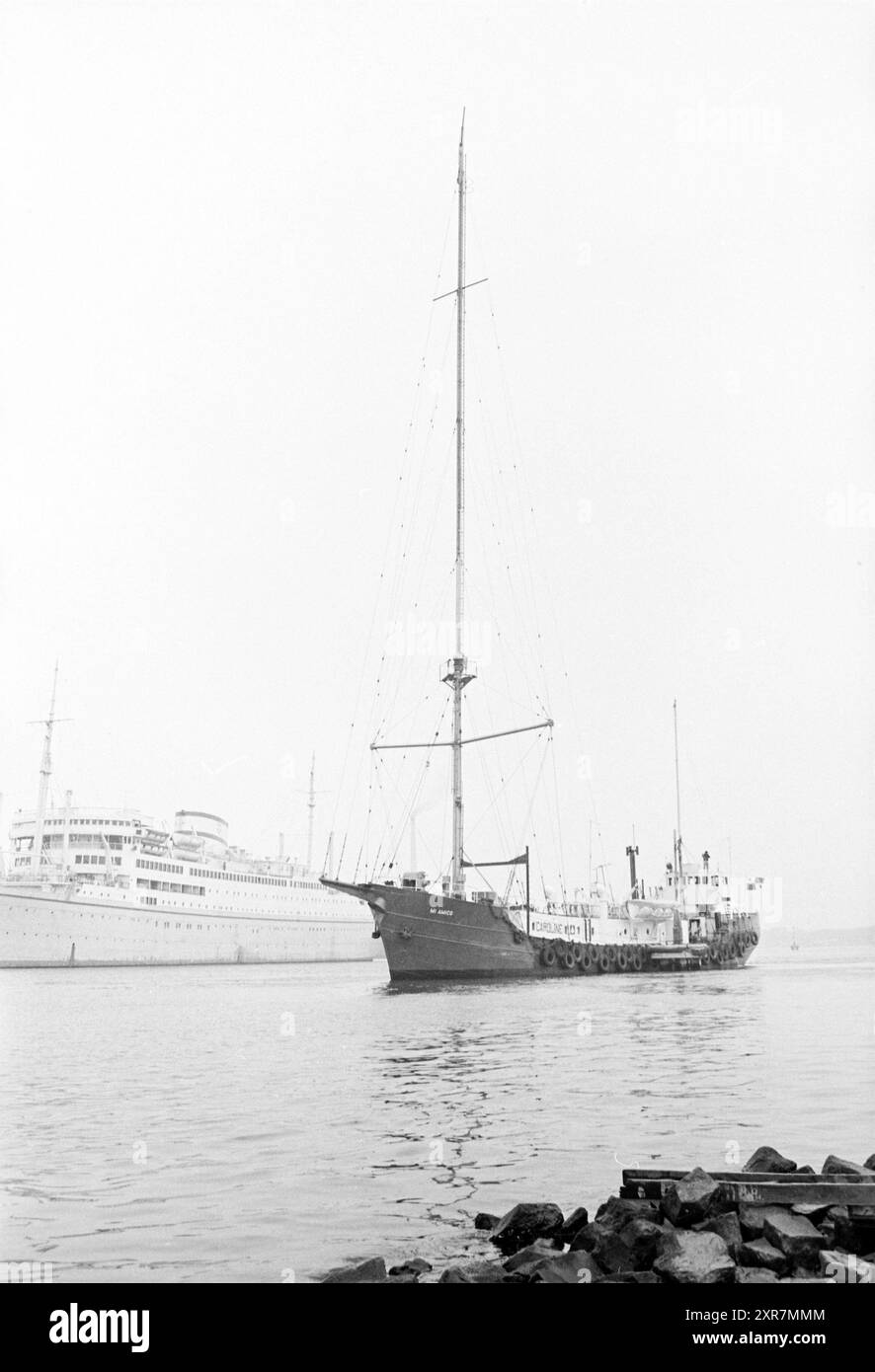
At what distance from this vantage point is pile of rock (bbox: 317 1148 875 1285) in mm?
6984

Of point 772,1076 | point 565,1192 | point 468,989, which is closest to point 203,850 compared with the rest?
point 468,989

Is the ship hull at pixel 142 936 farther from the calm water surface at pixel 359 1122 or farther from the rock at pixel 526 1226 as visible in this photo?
the rock at pixel 526 1226

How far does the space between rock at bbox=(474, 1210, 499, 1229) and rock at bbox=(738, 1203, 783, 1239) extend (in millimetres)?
1942

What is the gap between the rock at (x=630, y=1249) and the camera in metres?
7.42

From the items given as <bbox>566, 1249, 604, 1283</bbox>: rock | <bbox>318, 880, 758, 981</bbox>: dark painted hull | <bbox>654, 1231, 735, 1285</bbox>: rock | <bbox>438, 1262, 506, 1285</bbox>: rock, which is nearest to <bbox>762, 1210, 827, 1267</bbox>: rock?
<bbox>654, 1231, 735, 1285</bbox>: rock

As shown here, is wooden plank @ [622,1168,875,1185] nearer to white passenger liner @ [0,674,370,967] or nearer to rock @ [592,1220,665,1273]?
rock @ [592,1220,665,1273]

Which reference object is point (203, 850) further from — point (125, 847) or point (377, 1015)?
point (377, 1015)

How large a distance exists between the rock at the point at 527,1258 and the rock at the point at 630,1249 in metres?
0.34

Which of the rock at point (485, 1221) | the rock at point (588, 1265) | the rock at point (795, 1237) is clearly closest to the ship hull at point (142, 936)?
the rock at point (485, 1221)

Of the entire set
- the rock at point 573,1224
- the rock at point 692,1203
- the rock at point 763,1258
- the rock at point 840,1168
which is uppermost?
the rock at point 840,1168

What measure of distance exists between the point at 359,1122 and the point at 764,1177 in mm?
6692

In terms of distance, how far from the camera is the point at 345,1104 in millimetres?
15914

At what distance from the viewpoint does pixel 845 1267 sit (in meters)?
6.87
